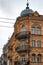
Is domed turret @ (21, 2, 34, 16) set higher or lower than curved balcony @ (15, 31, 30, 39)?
higher

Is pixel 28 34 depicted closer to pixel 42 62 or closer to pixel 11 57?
pixel 42 62

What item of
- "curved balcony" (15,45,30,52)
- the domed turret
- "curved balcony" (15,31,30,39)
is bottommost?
"curved balcony" (15,45,30,52)

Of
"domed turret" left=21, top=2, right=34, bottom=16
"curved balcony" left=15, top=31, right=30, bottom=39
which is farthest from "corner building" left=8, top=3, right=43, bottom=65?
"domed turret" left=21, top=2, right=34, bottom=16

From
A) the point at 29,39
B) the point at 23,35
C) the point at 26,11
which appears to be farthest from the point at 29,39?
the point at 26,11

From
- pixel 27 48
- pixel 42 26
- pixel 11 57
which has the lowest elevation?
pixel 11 57

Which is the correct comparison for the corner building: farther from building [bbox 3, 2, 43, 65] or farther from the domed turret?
the domed turret

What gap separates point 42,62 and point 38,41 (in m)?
4.42

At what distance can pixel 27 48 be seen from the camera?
173 feet

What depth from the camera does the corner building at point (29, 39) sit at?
52.8 meters

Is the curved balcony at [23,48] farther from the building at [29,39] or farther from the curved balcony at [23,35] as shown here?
the curved balcony at [23,35]

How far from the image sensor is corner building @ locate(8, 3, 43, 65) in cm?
5284

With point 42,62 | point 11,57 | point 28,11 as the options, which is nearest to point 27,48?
point 42,62

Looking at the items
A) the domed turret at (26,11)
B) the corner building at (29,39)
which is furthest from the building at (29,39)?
the domed turret at (26,11)

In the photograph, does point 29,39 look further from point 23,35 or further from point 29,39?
point 23,35
